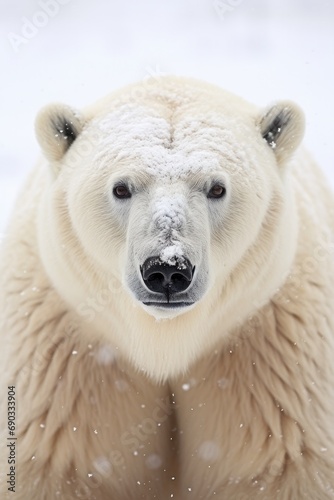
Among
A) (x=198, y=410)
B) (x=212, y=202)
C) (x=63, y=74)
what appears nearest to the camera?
(x=212, y=202)

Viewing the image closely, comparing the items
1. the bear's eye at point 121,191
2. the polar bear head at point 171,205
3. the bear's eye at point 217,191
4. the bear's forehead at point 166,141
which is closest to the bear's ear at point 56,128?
the polar bear head at point 171,205

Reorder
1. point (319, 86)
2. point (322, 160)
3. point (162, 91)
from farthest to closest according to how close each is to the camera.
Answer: point (319, 86)
point (322, 160)
point (162, 91)

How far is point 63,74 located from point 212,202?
33.1 feet

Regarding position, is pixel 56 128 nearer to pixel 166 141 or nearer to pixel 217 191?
pixel 166 141

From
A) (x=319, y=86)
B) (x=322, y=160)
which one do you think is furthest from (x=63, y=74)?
(x=322, y=160)

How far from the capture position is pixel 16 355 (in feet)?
12.2

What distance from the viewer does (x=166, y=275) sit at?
286cm

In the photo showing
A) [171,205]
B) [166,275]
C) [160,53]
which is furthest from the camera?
[160,53]

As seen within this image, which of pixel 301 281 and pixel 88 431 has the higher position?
pixel 301 281

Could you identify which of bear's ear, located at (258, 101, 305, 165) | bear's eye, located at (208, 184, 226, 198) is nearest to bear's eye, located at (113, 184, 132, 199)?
bear's eye, located at (208, 184, 226, 198)

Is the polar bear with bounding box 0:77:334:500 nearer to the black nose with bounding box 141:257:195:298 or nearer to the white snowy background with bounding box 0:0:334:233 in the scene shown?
the black nose with bounding box 141:257:195:298

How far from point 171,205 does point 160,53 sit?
10.6 meters

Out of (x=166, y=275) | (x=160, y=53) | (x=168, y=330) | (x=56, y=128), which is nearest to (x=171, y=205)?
(x=166, y=275)

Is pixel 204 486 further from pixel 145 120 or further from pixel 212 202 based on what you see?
pixel 145 120
